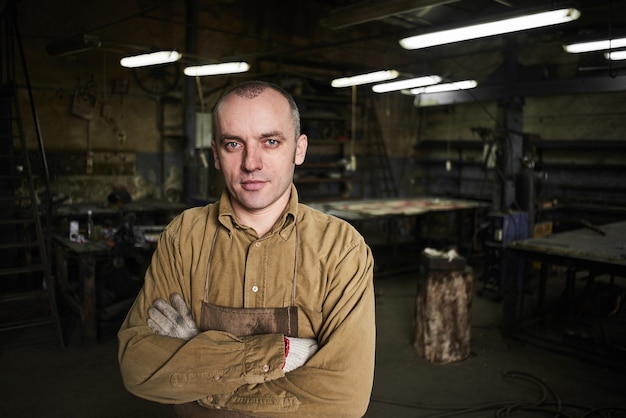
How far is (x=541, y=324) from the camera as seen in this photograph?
5727 mm

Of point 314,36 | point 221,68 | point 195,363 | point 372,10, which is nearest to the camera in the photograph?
point 195,363

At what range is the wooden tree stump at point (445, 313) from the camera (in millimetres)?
4758

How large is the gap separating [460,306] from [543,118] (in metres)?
7.26

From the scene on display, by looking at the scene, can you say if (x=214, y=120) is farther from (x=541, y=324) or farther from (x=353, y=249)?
(x=541, y=324)

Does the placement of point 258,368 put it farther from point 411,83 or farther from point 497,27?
point 411,83

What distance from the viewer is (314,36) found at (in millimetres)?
11188

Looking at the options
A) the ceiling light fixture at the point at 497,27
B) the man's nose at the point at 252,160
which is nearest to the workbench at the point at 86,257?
the ceiling light fixture at the point at 497,27

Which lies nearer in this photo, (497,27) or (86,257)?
(497,27)

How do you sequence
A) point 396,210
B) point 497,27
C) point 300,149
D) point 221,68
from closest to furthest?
1. point 300,149
2. point 497,27
3. point 221,68
4. point 396,210

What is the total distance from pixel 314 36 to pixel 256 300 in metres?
10.3

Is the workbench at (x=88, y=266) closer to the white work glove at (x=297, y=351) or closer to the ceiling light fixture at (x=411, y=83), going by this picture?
the white work glove at (x=297, y=351)

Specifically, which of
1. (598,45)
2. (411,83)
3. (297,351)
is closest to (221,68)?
(411,83)

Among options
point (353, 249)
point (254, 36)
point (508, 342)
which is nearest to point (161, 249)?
point (353, 249)

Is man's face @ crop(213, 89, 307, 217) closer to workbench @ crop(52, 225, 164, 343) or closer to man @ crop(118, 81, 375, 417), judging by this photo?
man @ crop(118, 81, 375, 417)
